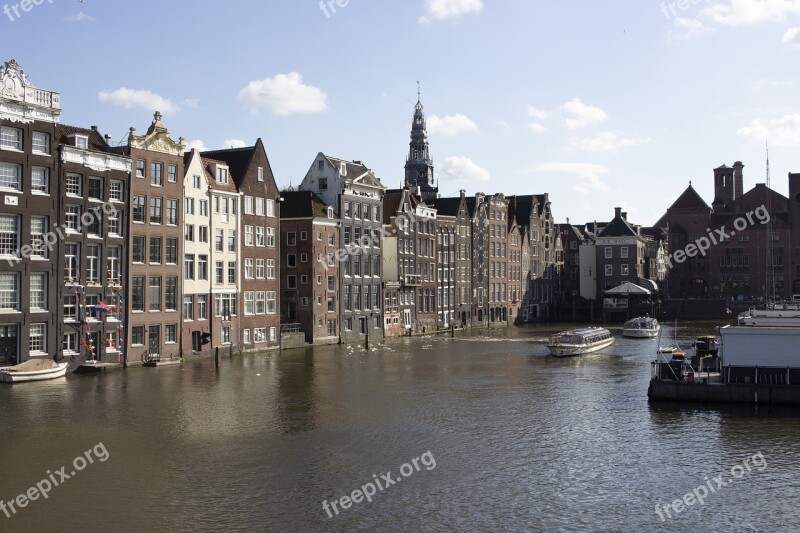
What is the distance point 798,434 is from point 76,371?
157ft

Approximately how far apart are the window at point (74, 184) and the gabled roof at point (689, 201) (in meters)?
132

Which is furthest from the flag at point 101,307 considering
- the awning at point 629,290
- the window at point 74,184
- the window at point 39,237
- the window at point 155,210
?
the awning at point 629,290

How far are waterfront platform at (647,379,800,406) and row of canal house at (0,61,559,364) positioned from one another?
40258 mm

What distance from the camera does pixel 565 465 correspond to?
116 ft

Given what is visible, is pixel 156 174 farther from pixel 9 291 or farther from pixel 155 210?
pixel 9 291

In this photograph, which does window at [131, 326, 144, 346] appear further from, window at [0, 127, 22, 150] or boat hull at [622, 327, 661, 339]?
boat hull at [622, 327, 661, 339]

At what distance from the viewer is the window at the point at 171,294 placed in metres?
71.8

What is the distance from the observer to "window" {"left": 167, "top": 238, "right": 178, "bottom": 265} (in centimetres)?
7244

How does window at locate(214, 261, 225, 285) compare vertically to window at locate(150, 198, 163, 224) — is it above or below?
below

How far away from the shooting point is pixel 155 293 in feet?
232

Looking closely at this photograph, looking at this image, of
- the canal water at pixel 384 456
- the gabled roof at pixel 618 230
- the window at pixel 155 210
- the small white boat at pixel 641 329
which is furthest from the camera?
the gabled roof at pixel 618 230
